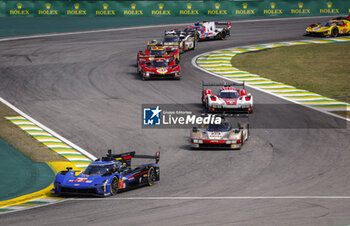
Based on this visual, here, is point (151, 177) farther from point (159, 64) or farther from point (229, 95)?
point (159, 64)

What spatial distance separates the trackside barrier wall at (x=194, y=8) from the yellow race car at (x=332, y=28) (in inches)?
276

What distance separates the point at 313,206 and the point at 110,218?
21.8ft

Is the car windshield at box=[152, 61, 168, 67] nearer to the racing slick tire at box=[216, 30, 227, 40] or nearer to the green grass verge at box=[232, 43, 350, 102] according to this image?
the green grass verge at box=[232, 43, 350, 102]

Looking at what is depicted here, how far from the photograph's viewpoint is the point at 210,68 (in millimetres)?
49531

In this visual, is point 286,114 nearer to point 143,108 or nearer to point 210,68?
point 143,108

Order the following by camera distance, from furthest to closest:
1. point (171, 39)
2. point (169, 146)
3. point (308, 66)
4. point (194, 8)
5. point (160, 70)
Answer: point (194, 8)
point (171, 39)
point (308, 66)
point (160, 70)
point (169, 146)

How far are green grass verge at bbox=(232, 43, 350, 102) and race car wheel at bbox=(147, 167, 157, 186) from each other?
20.0 meters

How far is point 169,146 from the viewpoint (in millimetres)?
30734

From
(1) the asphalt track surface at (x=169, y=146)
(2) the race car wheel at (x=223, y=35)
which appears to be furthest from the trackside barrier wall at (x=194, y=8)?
(1) the asphalt track surface at (x=169, y=146)

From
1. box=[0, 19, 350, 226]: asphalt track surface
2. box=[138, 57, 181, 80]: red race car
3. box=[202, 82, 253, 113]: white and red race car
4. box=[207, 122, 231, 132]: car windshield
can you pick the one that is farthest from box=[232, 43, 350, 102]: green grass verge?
box=[207, 122, 231, 132]: car windshield

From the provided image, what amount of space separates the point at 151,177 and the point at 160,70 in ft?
68.3

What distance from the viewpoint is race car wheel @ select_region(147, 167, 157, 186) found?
974 inches

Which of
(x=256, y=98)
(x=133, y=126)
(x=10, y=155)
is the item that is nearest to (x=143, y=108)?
(x=133, y=126)

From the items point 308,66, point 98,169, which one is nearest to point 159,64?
point 308,66
